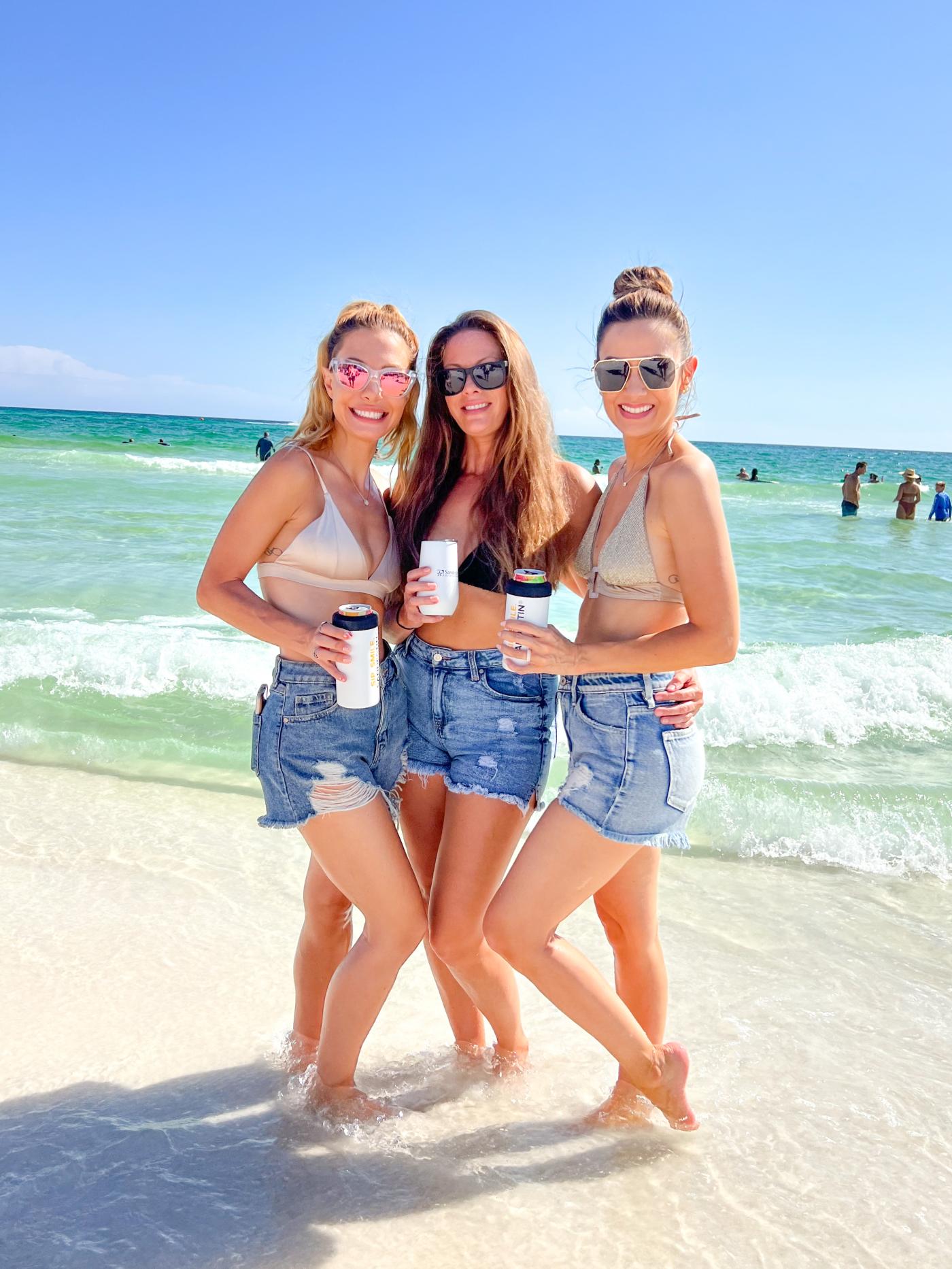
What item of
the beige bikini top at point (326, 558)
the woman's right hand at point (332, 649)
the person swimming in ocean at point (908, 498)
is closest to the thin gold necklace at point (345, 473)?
the beige bikini top at point (326, 558)

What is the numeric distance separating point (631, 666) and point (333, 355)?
147 cm

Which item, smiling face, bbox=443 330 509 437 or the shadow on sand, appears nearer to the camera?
the shadow on sand

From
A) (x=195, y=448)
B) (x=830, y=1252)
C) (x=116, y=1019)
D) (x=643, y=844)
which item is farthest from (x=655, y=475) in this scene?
(x=195, y=448)

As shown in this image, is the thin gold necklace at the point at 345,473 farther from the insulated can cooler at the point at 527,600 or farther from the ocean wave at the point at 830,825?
the ocean wave at the point at 830,825

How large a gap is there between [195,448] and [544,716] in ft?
147

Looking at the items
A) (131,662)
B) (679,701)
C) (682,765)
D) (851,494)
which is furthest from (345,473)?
(851,494)

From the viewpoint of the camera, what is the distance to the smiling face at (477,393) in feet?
10.4

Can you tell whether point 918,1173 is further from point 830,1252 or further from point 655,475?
point 655,475

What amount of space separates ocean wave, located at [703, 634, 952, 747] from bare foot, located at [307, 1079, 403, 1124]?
4382mm

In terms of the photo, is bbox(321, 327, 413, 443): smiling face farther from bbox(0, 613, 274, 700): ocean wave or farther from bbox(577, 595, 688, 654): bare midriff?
bbox(0, 613, 274, 700): ocean wave

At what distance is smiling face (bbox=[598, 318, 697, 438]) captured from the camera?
9.61 ft

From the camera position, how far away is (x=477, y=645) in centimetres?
304

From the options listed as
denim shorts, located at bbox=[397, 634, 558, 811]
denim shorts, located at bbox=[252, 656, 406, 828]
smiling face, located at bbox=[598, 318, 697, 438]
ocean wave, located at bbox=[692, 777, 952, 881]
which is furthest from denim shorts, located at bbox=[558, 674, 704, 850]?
ocean wave, located at bbox=[692, 777, 952, 881]

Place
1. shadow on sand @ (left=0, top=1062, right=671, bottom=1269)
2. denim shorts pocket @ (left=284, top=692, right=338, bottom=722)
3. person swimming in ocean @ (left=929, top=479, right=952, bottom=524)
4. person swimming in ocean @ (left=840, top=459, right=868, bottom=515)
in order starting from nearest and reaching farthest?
shadow on sand @ (left=0, top=1062, right=671, bottom=1269) → denim shorts pocket @ (left=284, top=692, right=338, bottom=722) → person swimming in ocean @ (left=929, top=479, right=952, bottom=524) → person swimming in ocean @ (left=840, top=459, right=868, bottom=515)
